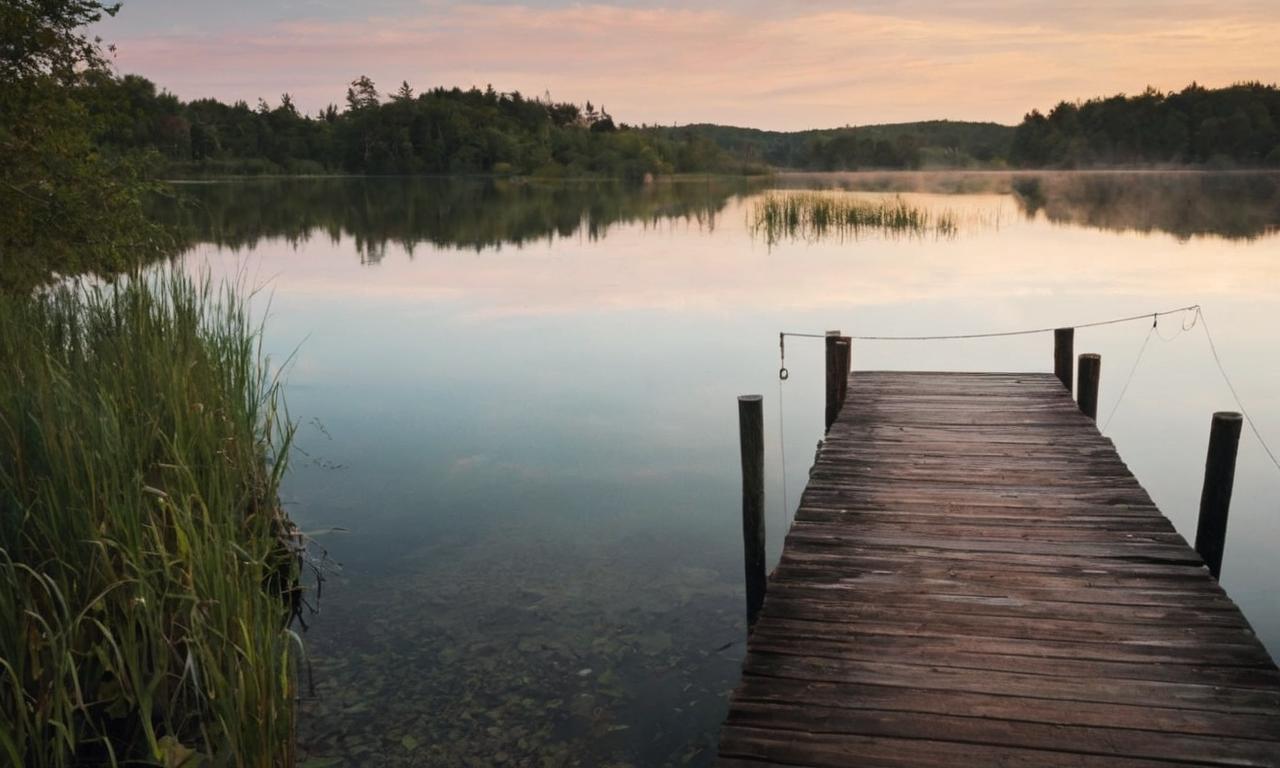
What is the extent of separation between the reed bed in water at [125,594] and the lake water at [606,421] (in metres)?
1.11

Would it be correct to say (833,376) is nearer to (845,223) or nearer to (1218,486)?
(1218,486)

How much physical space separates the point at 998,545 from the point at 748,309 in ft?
44.9

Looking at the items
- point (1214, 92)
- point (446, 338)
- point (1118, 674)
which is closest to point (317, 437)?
point (446, 338)

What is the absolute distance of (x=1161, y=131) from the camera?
96.9 m

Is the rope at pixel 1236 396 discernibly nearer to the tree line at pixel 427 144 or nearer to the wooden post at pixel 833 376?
the wooden post at pixel 833 376

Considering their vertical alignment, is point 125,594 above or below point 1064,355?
above

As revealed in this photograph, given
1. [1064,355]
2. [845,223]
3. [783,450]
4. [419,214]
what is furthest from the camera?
[419,214]

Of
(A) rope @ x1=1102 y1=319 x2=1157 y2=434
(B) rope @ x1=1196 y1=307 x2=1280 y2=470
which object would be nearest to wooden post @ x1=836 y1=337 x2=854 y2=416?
(A) rope @ x1=1102 y1=319 x2=1157 y2=434

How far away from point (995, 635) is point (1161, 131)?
4361 inches

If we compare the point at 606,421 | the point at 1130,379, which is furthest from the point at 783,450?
the point at 1130,379

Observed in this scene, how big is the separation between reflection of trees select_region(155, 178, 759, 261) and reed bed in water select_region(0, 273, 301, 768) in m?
21.0

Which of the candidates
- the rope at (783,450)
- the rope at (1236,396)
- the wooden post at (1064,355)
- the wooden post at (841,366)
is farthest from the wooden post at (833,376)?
the rope at (1236,396)

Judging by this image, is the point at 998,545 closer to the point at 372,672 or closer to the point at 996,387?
the point at 372,672

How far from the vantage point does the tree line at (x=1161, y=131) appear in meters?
88.0
